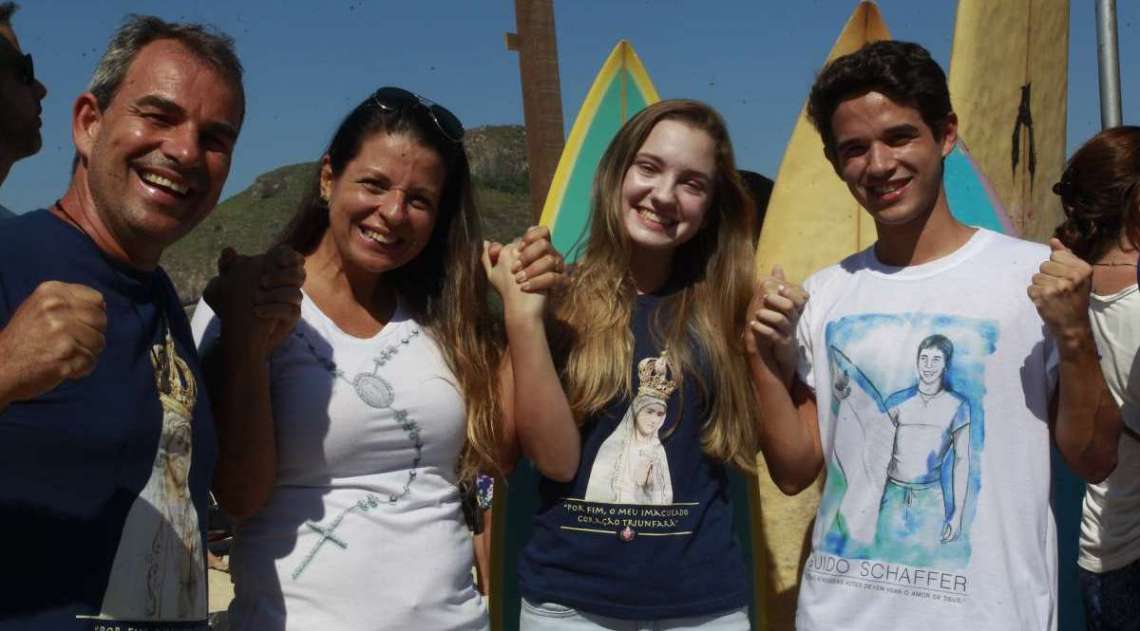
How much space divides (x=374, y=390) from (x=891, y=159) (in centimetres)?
108

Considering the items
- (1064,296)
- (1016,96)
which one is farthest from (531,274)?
(1016,96)

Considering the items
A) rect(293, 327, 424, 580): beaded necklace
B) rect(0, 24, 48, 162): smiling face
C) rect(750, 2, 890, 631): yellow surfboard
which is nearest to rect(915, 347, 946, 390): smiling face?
rect(293, 327, 424, 580): beaded necklace

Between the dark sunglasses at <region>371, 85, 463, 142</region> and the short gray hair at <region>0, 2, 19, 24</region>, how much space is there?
1.05 m

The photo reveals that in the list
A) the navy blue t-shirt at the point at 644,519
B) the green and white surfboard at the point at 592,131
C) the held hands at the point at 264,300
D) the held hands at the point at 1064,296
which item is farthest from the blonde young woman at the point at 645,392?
the green and white surfboard at the point at 592,131

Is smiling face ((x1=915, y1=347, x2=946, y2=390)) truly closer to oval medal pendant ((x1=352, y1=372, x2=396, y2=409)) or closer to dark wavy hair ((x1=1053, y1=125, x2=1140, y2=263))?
dark wavy hair ((x1=1053, y1=125, x2=1140, y2=263))

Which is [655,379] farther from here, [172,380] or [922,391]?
[172,380]

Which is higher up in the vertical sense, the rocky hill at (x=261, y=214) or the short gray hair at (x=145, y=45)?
the rocky hill at (x=261, y=214)

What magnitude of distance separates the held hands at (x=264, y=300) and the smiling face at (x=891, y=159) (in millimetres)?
1091

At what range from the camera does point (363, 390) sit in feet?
6.25

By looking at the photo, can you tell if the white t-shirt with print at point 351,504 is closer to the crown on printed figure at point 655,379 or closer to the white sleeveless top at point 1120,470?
the crown on printed figure at point 655,379

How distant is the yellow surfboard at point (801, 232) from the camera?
11.0 ft

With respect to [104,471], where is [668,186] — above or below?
above

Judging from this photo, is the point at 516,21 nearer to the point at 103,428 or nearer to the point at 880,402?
the point at 880,402

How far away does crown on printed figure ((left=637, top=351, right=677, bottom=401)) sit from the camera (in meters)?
2.23
